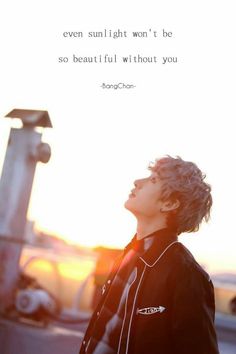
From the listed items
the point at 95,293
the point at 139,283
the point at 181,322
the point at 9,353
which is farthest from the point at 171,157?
the point at 95,293

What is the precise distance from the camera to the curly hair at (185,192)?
7.82ft

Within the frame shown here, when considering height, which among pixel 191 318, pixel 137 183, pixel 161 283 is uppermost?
pixel 137 183

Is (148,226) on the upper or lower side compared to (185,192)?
lower

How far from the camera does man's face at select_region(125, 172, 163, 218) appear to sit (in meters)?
2.37

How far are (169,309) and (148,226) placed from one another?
41 centimetres

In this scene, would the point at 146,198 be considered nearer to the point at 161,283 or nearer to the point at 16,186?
the point at 161,283

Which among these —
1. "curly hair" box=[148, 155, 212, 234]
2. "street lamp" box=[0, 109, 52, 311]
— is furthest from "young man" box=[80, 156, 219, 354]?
"street lamp" box=[0, 109, 52, 311]

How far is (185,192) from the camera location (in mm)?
2385

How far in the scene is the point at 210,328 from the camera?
215 cm

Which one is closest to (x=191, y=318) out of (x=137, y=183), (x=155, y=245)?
(x=155, y=245)

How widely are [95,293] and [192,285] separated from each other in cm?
480

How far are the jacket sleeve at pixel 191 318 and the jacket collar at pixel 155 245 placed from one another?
17 centimetres

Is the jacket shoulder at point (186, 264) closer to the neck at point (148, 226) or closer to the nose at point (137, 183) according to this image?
the neck at point (148, 226)

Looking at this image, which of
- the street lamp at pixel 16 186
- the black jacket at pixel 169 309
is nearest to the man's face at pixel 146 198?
the black jacket at pixel 169 309
